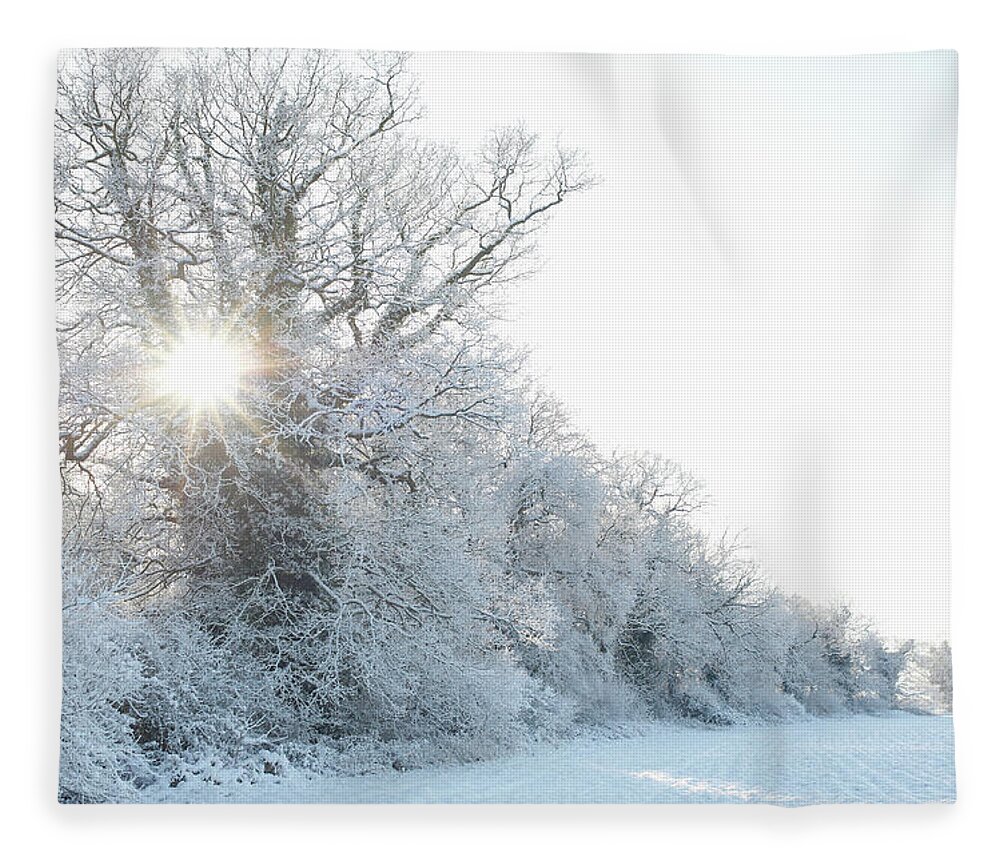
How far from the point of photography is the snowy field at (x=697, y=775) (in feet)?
11.4

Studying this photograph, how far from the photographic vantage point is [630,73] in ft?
11.7

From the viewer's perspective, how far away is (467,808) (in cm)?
353

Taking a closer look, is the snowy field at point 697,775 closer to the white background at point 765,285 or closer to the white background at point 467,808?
the white background at point 467,808

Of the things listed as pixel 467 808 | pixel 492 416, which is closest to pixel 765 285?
pixel 492 416

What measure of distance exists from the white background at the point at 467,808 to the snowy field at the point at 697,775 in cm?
6

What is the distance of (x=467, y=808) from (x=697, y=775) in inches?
30.3

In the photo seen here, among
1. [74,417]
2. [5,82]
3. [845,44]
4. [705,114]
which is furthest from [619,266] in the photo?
[5,82]

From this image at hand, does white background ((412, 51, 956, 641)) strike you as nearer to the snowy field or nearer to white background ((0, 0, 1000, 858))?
white background ((0, 0, 1000, 858))

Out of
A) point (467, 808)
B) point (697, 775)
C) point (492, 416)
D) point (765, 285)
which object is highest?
Answer: point (765, 285)

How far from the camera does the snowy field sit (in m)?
3.48

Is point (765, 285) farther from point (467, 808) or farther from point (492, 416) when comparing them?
point (467, 808)

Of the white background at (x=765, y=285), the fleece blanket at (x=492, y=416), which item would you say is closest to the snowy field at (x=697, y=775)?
the fleece blanket at (x=492, y=416)

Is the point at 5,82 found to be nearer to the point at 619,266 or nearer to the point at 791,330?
the point at 619,266

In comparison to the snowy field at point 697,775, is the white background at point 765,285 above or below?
above
